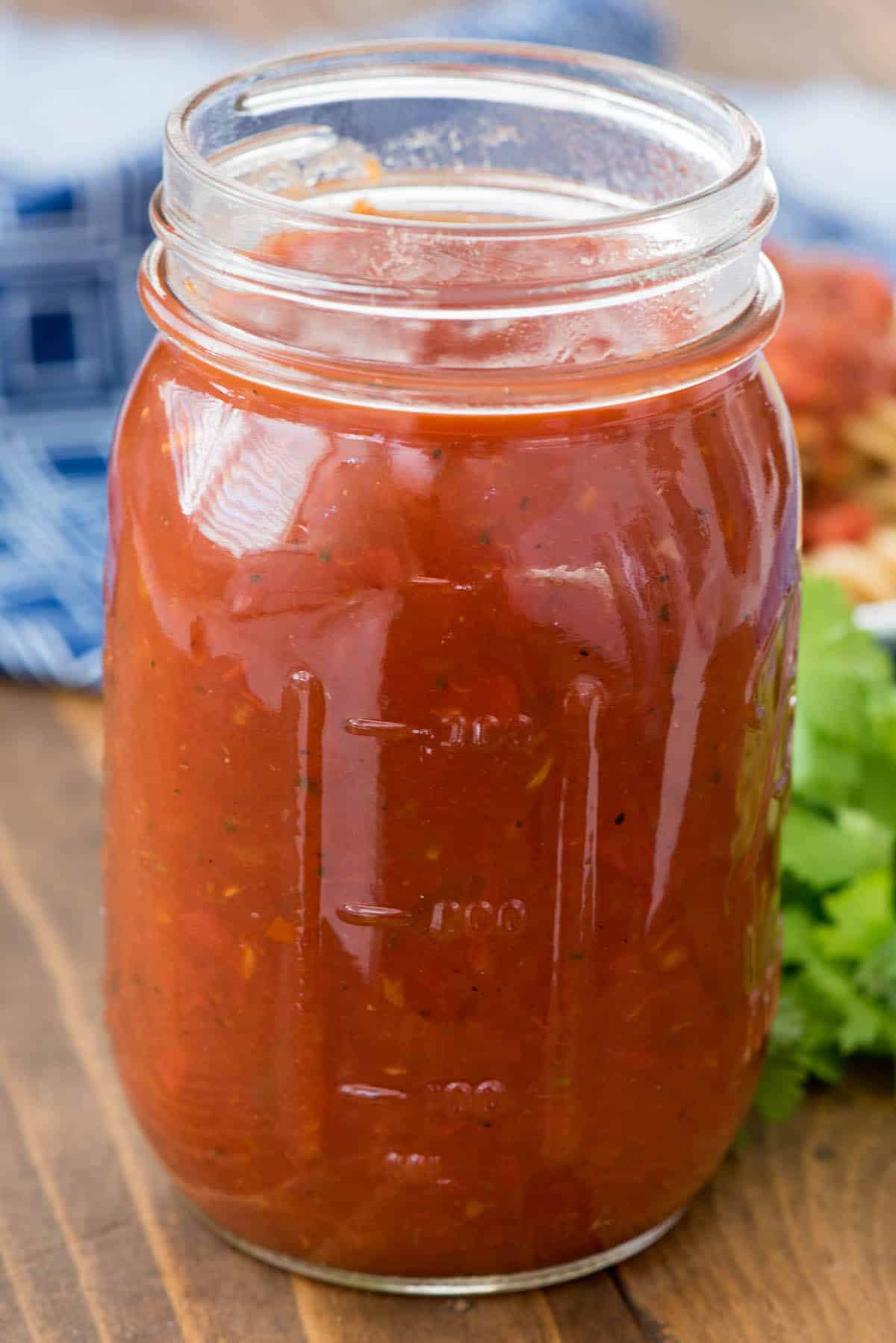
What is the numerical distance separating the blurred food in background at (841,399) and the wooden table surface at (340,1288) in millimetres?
782

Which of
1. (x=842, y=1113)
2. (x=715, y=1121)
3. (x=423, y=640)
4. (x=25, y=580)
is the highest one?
(x=423, y=640)

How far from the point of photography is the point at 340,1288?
34.1 inches

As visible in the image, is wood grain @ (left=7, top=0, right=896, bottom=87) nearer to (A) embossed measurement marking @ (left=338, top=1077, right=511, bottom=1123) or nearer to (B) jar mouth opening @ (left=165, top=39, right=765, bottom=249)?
(B) jar mouth opening @ (left=165, top=39, right=765, bottom=249)

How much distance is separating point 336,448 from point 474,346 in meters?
0.07

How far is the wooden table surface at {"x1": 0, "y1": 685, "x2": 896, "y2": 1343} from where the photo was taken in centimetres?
85

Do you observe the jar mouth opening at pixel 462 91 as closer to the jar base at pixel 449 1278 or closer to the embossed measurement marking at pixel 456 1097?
the embossed measurement marking at pixel 456 1097

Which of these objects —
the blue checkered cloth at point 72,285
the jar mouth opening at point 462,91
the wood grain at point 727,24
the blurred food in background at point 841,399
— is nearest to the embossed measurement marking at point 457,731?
the jar mouth opening at point 462,91

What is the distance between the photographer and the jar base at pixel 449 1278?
856 mm

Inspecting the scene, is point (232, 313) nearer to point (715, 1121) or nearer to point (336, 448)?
point (336, 448)

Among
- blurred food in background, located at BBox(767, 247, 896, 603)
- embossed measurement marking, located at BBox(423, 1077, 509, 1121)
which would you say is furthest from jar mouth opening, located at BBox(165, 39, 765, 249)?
blurred food in background, located at BBox(767, 247, 896, 603)

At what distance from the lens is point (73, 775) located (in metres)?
1.33

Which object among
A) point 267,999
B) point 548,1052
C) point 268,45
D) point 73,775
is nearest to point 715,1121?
point 548,1052

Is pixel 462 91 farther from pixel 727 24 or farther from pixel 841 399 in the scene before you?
pixel 727 24

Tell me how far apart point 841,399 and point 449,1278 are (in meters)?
1.12
